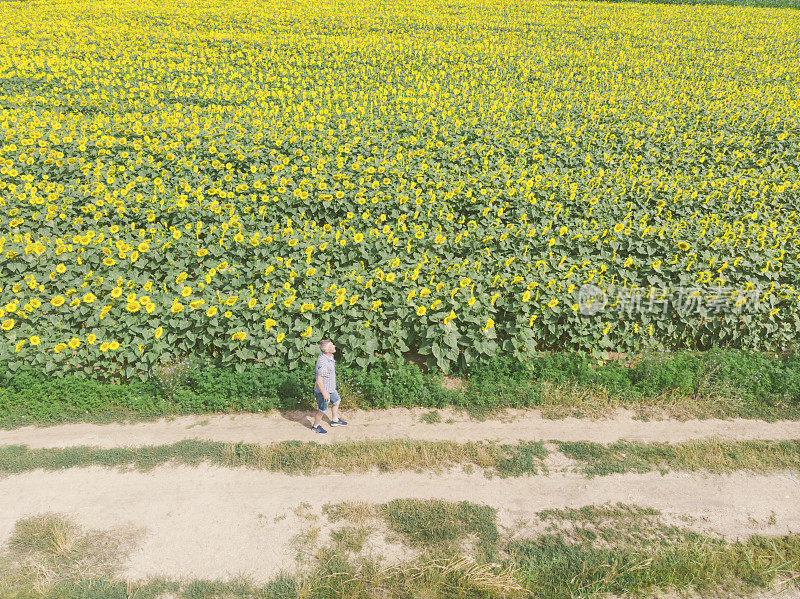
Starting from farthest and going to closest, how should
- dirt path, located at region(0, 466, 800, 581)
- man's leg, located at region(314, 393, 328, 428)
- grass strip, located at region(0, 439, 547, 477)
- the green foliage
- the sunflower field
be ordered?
the sunflower field → the green foliage → man's leg, located at region(314, 393, 328, 428) → grass strip, located at region(0, 439, 547, 477) → dirt path, located at region(0, 466, 800, 581)

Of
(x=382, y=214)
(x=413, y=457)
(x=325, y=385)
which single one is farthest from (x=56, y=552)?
(x=382, y=214)

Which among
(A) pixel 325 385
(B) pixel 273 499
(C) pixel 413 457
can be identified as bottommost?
(B) pixel 273 499

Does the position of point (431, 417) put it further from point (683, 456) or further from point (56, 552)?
point (56, 552)

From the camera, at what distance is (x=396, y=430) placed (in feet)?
20.2

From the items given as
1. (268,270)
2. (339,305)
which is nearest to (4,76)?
(268,270)

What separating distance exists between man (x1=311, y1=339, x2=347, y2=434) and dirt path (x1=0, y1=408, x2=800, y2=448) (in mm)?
246

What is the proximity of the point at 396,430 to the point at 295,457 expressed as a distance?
51.5 inches

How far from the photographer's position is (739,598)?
4242mm

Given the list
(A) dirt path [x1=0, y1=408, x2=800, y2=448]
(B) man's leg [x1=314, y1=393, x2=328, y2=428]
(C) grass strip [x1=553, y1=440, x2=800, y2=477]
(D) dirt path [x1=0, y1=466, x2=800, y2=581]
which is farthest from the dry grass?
(C) grass strip [x1=553, y1=440, x2=800, y2=477]

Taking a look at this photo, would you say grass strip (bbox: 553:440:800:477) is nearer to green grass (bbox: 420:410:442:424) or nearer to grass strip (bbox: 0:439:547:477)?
grass strip (bbox: 0:439:547:477)

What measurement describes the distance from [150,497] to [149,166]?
24.0ft

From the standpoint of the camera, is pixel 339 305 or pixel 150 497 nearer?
pixel 150 497

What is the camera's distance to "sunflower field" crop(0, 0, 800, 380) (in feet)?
21.8

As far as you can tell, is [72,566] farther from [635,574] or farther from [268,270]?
[635,574]
